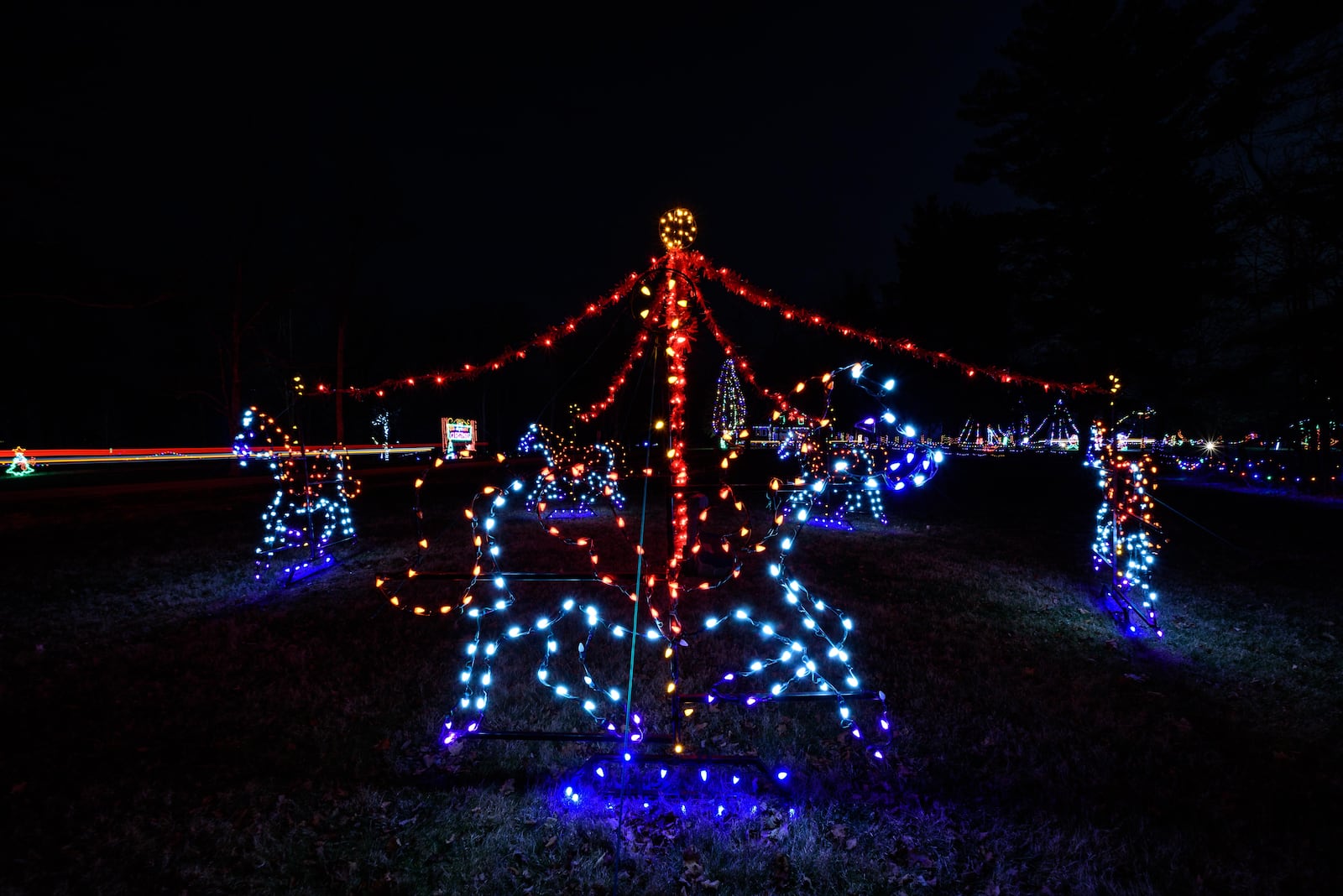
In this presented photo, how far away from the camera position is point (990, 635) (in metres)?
6.06

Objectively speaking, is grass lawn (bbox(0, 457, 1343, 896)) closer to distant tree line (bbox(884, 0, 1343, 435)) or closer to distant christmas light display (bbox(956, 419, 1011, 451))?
distant tree line (bbox(884, 0, 1343, 435))

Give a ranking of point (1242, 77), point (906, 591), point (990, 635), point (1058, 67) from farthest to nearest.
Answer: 1. point (1058, 67)
2. point (1242, 77)
3. point (906, 591)
4. point (990, 635)

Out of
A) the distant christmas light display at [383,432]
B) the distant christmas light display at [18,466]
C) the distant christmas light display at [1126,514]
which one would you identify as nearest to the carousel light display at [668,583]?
the distant christmas light display at [1126,514]

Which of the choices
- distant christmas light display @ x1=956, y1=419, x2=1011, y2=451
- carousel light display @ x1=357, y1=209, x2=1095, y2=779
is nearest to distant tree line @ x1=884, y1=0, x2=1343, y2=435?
distant christmas light display @ x1=956, y1=419, x2=1011, y2=451

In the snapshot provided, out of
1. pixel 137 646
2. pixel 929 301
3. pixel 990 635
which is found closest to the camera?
pixel 137 646

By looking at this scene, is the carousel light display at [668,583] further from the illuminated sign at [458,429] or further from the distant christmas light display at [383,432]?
the distant christmas light display at [383,432]

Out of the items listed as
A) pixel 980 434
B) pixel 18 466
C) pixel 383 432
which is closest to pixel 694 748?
pixel 18 466

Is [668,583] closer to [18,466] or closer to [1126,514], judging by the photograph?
[1126,514]

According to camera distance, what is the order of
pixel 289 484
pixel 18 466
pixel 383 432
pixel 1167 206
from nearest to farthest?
1. pixel 289 484
2. pixel 1167 206
3. pixel 18 466
4. pixel 383 432

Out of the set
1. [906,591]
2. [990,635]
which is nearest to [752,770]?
[990,635]

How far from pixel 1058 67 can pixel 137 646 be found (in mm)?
21512

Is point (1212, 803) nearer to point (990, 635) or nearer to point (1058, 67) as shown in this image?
point (990, 635)

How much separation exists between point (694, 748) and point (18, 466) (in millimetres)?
27499

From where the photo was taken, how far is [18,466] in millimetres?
20828
